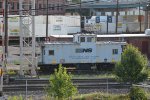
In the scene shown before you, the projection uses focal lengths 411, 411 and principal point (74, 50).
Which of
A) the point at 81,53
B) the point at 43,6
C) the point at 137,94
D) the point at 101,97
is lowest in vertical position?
the point at 101,97

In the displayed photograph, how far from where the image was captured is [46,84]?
77.6 feet

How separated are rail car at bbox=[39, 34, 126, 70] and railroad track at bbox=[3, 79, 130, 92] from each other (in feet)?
19.2

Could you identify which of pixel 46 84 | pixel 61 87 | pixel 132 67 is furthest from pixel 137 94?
pixel 46 84

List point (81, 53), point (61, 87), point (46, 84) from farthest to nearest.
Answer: point (81, 53)
point (46, 84)
point (61, 87)

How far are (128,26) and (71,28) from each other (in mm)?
10860

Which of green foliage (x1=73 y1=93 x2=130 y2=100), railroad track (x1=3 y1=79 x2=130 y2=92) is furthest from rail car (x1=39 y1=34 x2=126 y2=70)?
green foliage (x1=73 y1=93 x2=130 y2=100)

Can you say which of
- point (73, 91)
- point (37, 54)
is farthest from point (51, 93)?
point (37, 54)

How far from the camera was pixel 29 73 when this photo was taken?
27.9 meters

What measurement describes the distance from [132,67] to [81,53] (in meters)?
11.7

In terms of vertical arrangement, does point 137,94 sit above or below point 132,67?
below

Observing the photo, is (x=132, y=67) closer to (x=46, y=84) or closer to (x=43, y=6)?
(x=46, y=84)

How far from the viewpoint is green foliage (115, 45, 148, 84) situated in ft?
65.8

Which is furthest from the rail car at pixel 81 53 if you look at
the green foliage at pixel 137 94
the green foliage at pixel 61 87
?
the green foliage at pixel 61 87

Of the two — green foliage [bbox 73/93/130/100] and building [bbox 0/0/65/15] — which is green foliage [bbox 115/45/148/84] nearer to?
green foliage [bbox 73/93/130/100]
